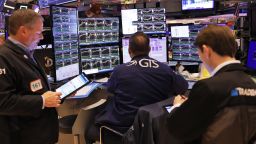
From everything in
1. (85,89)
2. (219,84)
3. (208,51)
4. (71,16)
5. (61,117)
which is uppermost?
(71,16)

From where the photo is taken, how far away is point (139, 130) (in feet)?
8.51

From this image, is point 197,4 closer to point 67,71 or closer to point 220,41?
point 67,71

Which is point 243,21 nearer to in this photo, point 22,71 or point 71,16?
point 71,16

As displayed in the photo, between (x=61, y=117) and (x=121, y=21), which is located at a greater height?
(x=121, y=21)

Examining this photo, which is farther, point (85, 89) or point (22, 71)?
point (85, 89)

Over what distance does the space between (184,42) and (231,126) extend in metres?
2.60

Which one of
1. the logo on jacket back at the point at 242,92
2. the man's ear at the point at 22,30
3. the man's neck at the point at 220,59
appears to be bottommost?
the logo on jacket back at the point at 242,92

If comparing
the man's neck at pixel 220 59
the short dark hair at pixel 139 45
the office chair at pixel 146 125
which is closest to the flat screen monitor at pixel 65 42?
the short dark hair at pixel 139 45

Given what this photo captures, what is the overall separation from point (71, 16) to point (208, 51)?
1988 mm

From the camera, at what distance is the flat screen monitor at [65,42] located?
3.19m

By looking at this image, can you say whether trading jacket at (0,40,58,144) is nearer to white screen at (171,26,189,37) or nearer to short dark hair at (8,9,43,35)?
short dark hair at (8,9,43,35)

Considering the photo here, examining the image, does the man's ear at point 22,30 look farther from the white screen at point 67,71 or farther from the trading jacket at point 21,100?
the white screen at point 67,71

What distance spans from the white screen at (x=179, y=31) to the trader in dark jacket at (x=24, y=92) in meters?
2.25

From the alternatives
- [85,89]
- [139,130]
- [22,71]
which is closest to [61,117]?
[85,89]
